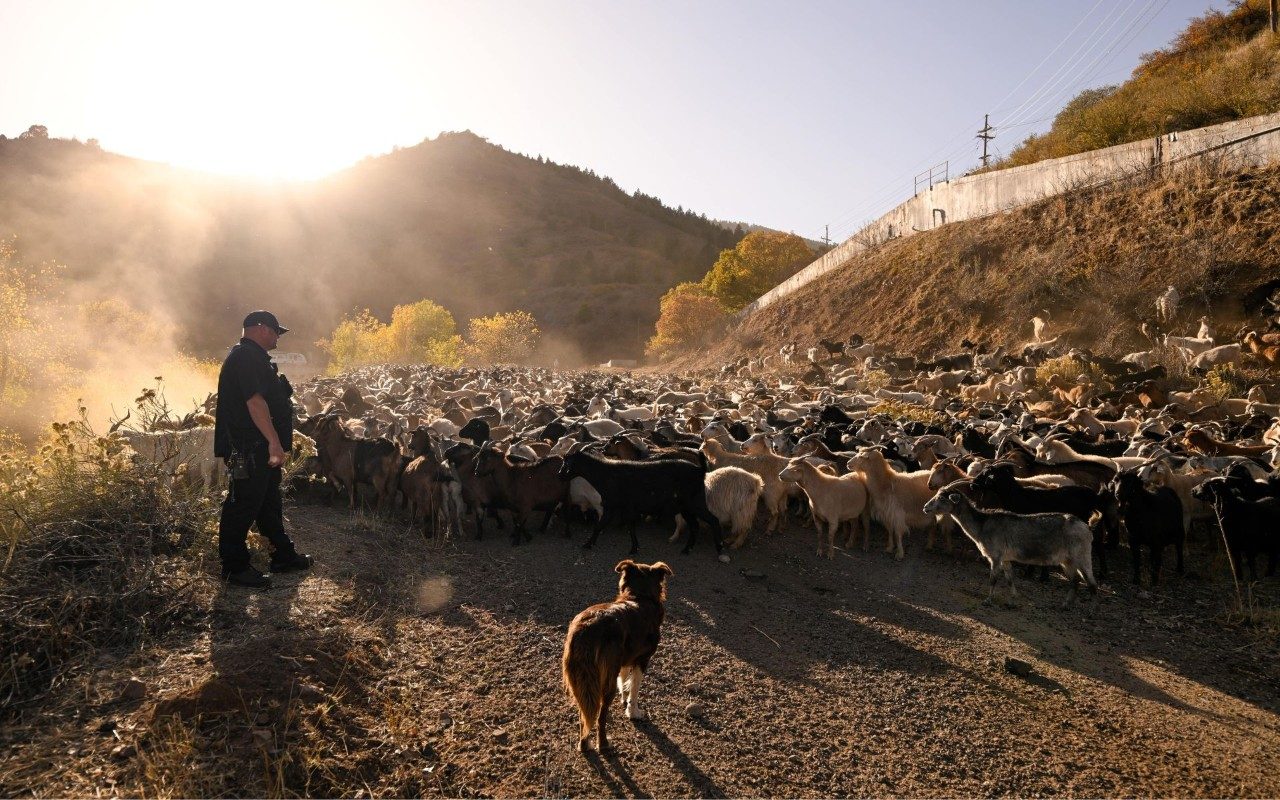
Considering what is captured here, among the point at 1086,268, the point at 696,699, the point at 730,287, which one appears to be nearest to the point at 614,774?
the point at 696,699

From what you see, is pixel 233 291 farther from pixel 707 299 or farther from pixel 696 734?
pixel 696 734

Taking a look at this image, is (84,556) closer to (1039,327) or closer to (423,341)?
(1039,327)

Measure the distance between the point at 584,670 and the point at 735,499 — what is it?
17.0 feet

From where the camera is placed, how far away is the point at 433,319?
66.8 metres

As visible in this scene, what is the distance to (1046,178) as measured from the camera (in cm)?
3316

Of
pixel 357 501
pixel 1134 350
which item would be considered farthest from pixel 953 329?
pixel 357 501

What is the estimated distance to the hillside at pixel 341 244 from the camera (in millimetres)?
94375

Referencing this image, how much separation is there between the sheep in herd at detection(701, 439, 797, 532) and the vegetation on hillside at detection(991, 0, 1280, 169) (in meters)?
30.9

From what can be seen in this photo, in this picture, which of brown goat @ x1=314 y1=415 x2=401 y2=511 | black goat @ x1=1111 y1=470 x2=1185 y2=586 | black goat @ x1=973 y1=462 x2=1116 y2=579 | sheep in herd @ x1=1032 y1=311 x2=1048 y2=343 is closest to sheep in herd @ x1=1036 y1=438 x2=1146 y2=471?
black goat @ x1=973 y1=462 x2=1116 y2=579

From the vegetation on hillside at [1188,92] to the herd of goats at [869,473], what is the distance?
21.4 m

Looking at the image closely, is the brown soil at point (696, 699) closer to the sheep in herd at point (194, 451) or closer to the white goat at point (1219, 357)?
the sheep in herd at point (194, 451)

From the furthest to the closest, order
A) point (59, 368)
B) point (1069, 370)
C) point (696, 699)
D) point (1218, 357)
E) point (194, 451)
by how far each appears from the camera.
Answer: point (59, 368)
point (1069, 370)
point (1218, 357)
point (194, 451)
point (696, 699)

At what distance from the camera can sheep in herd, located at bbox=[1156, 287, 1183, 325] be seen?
22875mm

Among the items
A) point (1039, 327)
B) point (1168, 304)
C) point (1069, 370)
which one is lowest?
point (1069, 370)
